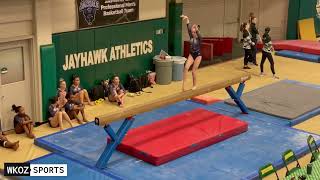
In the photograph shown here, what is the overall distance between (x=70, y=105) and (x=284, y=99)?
18.6 ft

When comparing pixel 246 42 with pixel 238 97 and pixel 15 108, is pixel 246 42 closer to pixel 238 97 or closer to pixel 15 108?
pixel 238 97

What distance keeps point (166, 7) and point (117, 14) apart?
241cm

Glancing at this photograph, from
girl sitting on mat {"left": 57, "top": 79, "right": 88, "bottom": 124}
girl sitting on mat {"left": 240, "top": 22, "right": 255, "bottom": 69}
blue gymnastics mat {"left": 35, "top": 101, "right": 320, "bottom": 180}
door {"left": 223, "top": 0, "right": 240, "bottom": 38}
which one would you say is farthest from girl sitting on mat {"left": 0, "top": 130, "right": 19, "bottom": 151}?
door {"left": 223, "top": 0, "right": 240, "bottom": 38}

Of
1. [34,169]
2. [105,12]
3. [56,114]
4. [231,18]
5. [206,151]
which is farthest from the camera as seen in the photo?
[231,18]

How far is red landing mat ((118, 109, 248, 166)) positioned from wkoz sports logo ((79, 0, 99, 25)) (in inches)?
138

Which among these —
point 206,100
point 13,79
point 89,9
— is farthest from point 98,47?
point 206,100

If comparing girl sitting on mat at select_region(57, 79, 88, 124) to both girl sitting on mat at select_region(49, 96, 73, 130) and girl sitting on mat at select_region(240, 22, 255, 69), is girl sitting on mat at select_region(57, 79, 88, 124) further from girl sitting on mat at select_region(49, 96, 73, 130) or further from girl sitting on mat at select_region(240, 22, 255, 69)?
girl sitting on mat at select_region(240, 22, 255, 69)

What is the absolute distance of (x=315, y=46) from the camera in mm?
20281

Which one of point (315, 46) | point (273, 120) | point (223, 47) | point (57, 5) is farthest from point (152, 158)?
point (315, 46)

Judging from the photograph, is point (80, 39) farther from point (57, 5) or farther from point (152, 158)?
point (152, 158)

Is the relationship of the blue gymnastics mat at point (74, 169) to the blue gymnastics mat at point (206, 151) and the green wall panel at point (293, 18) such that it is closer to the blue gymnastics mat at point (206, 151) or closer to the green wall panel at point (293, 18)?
the blue gymnastics mat at point (206, 151)

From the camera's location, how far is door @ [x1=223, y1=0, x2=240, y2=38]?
67.2 ft

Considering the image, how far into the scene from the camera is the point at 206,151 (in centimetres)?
1077

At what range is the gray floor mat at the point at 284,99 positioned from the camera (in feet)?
43.4
